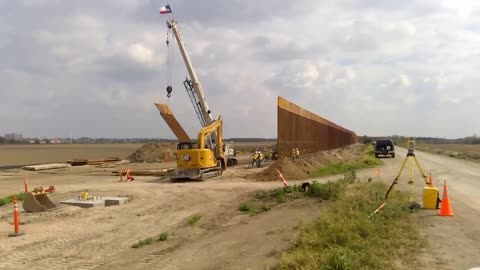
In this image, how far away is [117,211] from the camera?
16.8 meters

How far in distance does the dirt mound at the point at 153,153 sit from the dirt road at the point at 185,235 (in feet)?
115

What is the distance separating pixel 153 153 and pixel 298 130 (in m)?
21.8

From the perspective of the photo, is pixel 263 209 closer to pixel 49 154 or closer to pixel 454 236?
pixel 454 236

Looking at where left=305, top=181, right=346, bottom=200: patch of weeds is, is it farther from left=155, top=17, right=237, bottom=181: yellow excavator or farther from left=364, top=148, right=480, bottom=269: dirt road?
left=155, top=17, right=237, bottom=181: yellow excavator

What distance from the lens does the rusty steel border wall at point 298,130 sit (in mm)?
34562

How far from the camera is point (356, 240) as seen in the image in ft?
30.2

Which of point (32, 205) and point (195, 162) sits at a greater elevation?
point (195, 162)

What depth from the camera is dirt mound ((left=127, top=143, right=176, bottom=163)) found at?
53.9m

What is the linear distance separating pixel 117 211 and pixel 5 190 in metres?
11.5

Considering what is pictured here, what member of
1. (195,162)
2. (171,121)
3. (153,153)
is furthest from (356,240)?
(153,153)

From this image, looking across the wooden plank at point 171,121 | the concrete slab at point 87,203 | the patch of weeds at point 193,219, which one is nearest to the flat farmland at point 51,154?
the wooden plank at point 171,121

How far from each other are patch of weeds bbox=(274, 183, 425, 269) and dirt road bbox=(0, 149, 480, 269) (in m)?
0.42

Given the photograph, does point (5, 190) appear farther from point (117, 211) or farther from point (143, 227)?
point (143, 227)

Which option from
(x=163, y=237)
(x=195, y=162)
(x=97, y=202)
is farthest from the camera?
(x=195, y=162)
